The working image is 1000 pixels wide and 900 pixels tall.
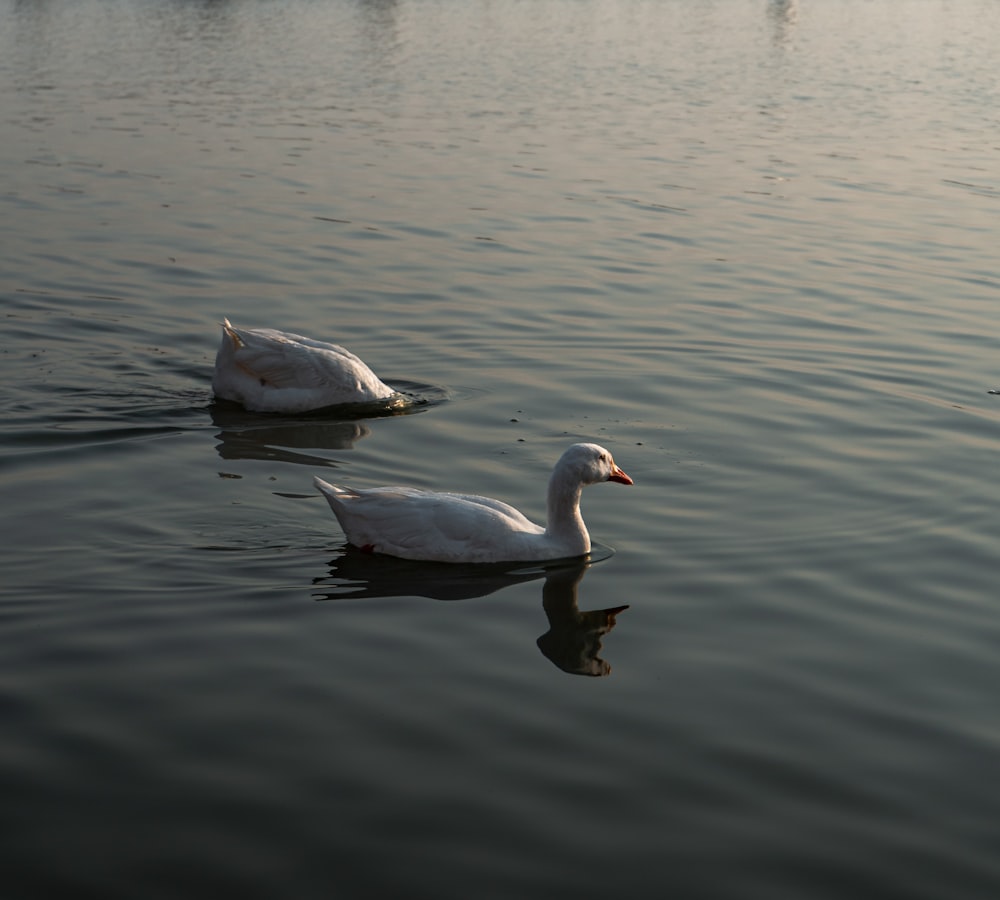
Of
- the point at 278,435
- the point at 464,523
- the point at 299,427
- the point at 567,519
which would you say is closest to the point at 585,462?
the point at 567,519

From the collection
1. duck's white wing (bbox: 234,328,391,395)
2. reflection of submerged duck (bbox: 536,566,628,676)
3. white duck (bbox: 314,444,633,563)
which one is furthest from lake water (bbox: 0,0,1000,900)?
duck's white wing (bbox: 234,328,391,395)

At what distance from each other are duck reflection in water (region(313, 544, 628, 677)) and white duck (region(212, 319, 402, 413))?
Answer: 11.5 feet

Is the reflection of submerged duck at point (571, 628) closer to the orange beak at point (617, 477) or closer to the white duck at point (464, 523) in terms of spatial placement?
the white duck at point (464, 523)

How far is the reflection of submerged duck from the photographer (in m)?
8.10

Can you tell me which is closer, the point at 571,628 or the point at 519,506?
the point at 571,628

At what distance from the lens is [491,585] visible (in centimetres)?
917

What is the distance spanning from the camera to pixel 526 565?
375 inches

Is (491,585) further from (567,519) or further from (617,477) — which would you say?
(617,477)

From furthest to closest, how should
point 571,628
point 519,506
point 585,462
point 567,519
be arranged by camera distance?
point 519,506 < point 585,462 < point 567,519 < point 571,628

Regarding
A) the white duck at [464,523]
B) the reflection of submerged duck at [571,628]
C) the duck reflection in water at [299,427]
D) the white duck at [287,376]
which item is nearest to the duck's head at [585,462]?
the white duck at [464,523]

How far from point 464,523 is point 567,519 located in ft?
2.22

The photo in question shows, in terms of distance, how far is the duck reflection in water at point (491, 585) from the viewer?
329 inches

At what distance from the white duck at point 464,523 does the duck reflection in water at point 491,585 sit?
0.28ft

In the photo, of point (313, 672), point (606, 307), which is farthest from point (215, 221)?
point (313, 672)
